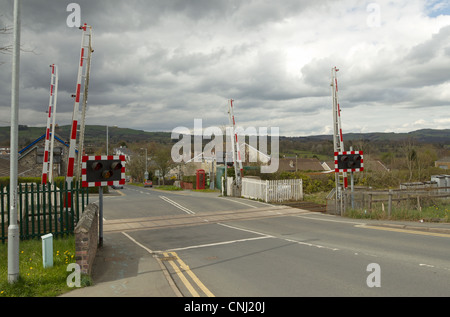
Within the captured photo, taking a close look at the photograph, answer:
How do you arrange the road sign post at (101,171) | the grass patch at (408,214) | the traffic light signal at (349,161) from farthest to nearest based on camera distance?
the traffic light signal at (349,161)
the grass patch at (408,214)
the road sign post at (101,171)

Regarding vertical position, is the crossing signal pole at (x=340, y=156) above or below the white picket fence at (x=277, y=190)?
above

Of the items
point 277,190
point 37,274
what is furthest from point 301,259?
point 277,190

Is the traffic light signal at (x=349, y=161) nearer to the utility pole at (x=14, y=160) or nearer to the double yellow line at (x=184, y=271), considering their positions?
the double yellow line at (x=184, y=271)

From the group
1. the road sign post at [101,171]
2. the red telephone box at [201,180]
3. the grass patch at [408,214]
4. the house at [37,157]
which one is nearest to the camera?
the road sign post at [101,171]

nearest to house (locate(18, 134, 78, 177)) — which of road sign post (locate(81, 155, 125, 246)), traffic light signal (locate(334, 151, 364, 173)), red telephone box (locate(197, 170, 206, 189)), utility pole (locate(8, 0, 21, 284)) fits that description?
red telephone box (locate(197, 170, 206, 189))

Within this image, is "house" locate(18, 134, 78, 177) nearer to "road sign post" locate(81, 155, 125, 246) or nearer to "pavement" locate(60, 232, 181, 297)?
"road sign post" locate(81, 155, 125, 246)

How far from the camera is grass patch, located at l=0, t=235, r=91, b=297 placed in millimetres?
6235

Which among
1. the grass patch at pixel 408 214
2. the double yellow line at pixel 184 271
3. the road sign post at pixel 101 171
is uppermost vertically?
the road sign post at pixel 101 171

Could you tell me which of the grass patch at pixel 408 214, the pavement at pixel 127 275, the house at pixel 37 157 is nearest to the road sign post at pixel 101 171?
the pavement at pixel 127 275

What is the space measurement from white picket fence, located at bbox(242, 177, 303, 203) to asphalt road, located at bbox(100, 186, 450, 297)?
841cm

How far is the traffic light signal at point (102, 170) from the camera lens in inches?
378

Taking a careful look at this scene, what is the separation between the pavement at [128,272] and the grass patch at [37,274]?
423 millimetres

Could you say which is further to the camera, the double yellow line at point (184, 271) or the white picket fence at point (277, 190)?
the white picket fence at point (277, 190)
